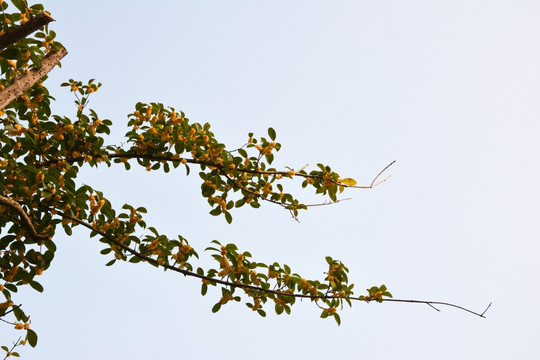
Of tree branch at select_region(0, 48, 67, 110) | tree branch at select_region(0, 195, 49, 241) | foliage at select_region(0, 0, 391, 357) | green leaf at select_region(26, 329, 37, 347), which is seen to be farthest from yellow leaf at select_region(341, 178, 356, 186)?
green leaf at select_region(26, 329, 37, 347)

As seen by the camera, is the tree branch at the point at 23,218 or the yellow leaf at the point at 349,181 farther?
the yellow leaf at the point at 349,181

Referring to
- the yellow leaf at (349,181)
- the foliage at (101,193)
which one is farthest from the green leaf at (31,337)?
the yellow leaf at (349,181)

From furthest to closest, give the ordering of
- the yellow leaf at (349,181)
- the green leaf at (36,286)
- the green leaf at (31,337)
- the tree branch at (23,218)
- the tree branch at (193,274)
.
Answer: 1. the yellow leaf at (349,181)
2. the green leaf at (31,337)
3. the green leaf at (36,286)
4. the tree branch at (193,274)
5. the tree branch at (23,218)

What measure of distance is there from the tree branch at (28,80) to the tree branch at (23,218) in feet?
1.87

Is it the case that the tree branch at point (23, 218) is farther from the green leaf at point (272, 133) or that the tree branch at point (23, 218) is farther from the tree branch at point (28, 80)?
the green leaf at point (272, 133)

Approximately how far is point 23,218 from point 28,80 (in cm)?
93

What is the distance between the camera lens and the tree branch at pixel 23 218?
2.83 metres

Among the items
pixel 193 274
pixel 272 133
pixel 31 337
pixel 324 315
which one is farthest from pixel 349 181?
pixel 31 337

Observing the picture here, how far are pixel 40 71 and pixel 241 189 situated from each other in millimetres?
1758

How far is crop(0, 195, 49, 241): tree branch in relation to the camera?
2.83m

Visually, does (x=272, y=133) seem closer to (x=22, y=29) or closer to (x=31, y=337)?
(x=22, y=29)

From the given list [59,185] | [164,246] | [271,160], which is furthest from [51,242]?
[271,160]

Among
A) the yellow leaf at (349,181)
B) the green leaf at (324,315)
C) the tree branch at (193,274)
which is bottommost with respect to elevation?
the tree branch at (193,274)

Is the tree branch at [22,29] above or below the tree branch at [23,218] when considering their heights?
above
